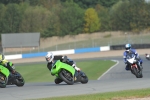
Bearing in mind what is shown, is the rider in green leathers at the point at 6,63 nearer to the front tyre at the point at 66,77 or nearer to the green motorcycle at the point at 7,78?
the green motorcycle at the point at 7,78

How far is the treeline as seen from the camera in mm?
85375

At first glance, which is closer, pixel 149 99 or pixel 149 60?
pixel 149 99

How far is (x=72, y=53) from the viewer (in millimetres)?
63375

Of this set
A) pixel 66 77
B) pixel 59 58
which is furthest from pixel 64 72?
pixel 59 58

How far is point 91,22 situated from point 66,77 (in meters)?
71.1

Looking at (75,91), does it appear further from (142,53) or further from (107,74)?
(142,53)

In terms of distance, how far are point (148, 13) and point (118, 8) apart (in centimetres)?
733

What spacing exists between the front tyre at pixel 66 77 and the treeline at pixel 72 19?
6645 cm

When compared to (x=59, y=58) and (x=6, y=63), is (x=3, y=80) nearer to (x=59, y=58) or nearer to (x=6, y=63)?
(x=6, y=63)

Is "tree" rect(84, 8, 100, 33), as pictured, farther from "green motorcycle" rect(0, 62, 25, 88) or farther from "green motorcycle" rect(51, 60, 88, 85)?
"green motorcycle" rect(51, 60, 88, 85)

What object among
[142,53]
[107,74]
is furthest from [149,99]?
[142,53]

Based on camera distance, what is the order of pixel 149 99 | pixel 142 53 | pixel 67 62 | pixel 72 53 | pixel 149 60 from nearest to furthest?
pixel 149 99 → pixel 67 62 → pixel 149 60 → pixel 142 53 → pixel 72 53

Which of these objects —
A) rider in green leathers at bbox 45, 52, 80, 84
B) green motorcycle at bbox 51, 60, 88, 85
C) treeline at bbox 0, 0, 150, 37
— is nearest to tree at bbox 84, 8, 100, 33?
treeline at bbox 0, 0, 150, 37

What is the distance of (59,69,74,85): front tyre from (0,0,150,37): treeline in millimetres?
66449
